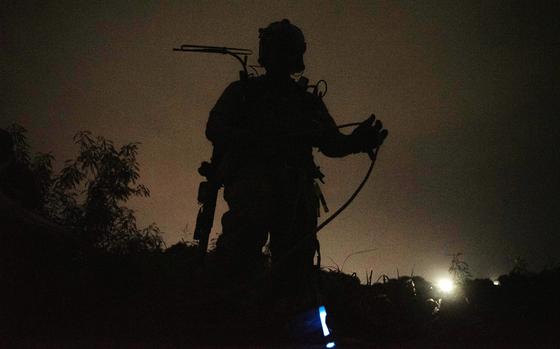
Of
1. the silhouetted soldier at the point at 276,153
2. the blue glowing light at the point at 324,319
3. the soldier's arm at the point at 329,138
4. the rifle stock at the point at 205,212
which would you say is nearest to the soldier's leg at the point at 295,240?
the silhouetted soldier at the point at 276,153

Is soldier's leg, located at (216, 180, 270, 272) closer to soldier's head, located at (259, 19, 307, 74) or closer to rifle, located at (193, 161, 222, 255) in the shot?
rifle, located at (193, 161, 222, 255)

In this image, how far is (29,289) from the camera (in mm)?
4016

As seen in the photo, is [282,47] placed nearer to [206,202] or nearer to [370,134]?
[370,134]

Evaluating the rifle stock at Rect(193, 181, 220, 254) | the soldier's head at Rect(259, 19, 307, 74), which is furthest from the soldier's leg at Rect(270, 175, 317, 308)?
the soldier's head at Rect(259, 19, 307, 74)

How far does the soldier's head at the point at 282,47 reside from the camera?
373cm

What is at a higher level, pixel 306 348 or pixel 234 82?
pixel 234 82

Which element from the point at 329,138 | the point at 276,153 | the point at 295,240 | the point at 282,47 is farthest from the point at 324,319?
the point at 282,47

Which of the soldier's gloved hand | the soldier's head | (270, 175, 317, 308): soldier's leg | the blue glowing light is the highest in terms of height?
the soldier's head

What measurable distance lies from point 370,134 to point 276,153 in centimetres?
85

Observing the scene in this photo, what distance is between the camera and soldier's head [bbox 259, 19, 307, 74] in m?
3.73

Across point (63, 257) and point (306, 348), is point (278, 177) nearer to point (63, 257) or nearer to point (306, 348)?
point (306, 348)

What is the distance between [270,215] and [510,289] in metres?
4.31

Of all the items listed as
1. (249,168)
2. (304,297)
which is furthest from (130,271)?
(304,297)

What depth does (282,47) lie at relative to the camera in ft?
12.3
